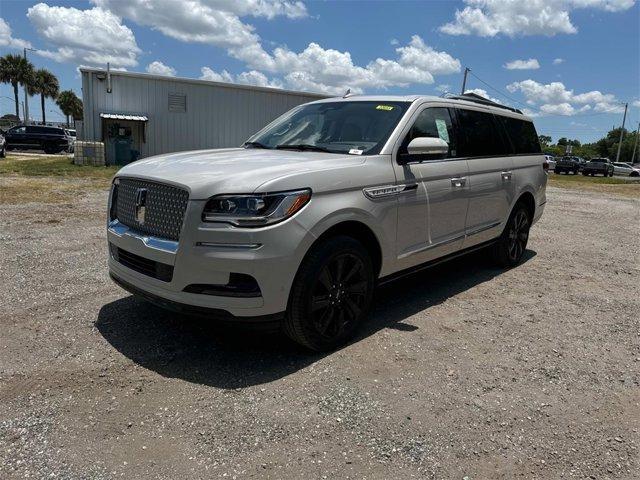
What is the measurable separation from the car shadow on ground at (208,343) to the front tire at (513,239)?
1.70 metres

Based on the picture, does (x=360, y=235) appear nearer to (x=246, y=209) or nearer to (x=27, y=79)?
(x=246, y=209)

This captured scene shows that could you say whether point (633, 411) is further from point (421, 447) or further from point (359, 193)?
point (359, 193)

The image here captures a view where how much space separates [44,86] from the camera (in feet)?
214

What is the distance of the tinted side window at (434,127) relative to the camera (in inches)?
167

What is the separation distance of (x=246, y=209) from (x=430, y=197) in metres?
1.90

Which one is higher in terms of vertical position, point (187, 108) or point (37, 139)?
point (187, 108)

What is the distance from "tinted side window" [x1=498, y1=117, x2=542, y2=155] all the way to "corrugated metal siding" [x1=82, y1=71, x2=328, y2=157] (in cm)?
1787

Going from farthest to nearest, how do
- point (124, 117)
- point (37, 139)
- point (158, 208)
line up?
point (37, 139) < point (124, 117) < point (158, 208)

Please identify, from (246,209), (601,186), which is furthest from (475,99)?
(601,186)

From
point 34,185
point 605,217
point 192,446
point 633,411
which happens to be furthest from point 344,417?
point 34,185

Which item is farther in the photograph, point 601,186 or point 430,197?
point 601,186

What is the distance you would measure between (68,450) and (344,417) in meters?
1.42

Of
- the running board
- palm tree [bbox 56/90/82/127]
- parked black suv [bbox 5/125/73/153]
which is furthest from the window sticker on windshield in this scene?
palm tree [bbox 56/90/82/127]

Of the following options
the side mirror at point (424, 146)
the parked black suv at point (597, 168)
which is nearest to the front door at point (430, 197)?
the side mirror at point (424, 146)
